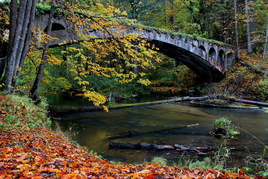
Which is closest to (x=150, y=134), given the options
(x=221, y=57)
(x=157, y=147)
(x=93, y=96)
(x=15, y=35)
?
(x=157, y=147)

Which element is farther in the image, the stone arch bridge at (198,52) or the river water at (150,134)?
the stone arch bridge at (198,52)

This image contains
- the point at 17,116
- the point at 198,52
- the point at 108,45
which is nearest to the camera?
the point at 17,116

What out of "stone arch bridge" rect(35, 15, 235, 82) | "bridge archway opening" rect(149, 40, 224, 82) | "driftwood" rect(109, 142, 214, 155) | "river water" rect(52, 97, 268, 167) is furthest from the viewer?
"bridge archway opening" rect(149, 40, 224, 82)

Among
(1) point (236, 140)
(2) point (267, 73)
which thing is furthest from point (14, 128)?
(2) point (267, 73)

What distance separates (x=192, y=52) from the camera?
17.4 m

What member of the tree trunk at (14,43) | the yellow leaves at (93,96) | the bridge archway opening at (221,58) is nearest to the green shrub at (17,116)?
the tree trunk at (14,43)

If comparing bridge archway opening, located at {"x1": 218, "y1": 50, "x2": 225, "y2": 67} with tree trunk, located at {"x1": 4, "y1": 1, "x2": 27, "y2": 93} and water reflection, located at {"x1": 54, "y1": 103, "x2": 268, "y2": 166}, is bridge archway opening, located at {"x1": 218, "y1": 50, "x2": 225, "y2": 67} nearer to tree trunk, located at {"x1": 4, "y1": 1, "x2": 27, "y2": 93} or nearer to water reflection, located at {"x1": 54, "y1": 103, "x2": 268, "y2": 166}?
water reflection, located at {"x1": 54, "y1": 103, "x2": 268, "y2": 166}

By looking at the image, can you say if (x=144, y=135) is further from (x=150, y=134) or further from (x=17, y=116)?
(x=17, y=116)

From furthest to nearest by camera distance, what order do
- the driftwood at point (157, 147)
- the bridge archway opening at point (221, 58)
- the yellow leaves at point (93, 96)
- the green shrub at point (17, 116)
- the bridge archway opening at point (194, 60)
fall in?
the bridge archway opening at point (221, 58) → the bridge archway opening at point (194, 60) → the yellow leaves at point (93, 96) → the driftwood at point (157, 147) → the green shrub at point (17, 116)

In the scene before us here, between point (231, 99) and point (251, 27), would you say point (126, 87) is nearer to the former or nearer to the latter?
point (231, 99)

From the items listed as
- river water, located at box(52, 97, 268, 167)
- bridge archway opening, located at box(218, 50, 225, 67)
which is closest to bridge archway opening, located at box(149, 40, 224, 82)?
bridge archway opening, located at box(218, 50, 225, 67)

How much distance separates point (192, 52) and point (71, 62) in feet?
40.5

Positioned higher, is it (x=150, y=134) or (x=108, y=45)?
(x=108, y=45)

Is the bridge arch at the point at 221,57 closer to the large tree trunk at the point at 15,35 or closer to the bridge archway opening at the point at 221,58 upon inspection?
the bridge archway opening at the point at 221,58
